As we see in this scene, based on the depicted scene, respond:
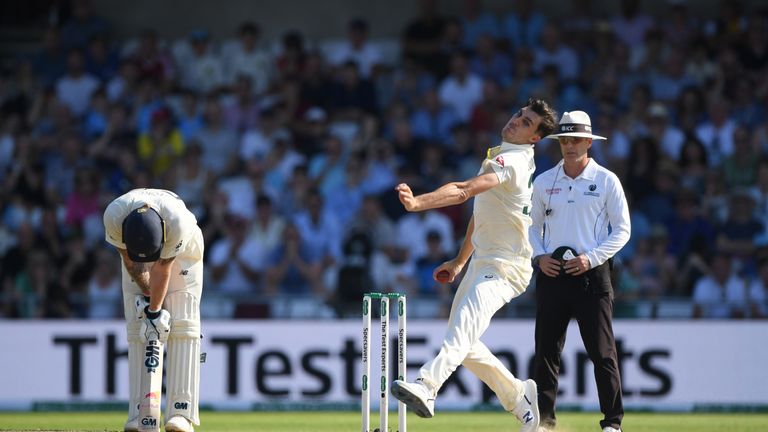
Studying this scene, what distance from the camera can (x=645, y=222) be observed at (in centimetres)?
1577

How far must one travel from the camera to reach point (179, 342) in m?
8.62

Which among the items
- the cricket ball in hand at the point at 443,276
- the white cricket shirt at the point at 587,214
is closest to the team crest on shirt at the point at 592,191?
the white cricket shirt at the point at 587,214

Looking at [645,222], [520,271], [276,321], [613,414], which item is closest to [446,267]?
[520,271]

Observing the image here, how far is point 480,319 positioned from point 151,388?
2185 mm

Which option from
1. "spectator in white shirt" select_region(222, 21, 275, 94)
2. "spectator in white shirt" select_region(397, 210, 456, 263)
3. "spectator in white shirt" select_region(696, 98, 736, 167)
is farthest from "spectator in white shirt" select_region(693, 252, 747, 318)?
"spectator in white shirt" select_region(222, 21, 275, 94)

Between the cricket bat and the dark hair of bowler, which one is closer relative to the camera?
the cricket bat

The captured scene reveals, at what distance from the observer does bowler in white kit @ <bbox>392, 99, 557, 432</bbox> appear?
28.0 ft

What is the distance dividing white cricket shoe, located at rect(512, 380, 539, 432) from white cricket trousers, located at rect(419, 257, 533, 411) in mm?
41

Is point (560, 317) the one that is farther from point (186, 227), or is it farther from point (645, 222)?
point (645, 222)

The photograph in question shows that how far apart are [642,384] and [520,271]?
5.38 m

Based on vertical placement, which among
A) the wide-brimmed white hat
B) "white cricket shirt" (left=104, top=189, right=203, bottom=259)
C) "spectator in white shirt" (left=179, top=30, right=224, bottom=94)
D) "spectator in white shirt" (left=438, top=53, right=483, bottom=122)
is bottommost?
"white cricket shirt" (left=104, top=189, right=203, bottom=259)

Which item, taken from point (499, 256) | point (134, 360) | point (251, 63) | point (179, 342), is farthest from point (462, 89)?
point (134, 360)

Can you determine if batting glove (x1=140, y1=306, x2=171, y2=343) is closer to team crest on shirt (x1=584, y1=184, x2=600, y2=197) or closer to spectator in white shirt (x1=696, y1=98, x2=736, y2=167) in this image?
team crest on shirt (x1=584, y1=184, x2=600, y2=197)

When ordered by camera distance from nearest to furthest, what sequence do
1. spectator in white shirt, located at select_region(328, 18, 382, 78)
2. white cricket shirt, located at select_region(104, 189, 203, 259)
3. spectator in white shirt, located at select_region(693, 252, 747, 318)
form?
white cricket shirt, located at select_region(104, 189, 203, 259)
spectator in white shirt, located at select_region(693, 252, 747, 318)
spectator in white shirt, located at select_region(328, 18, 382, 78)
